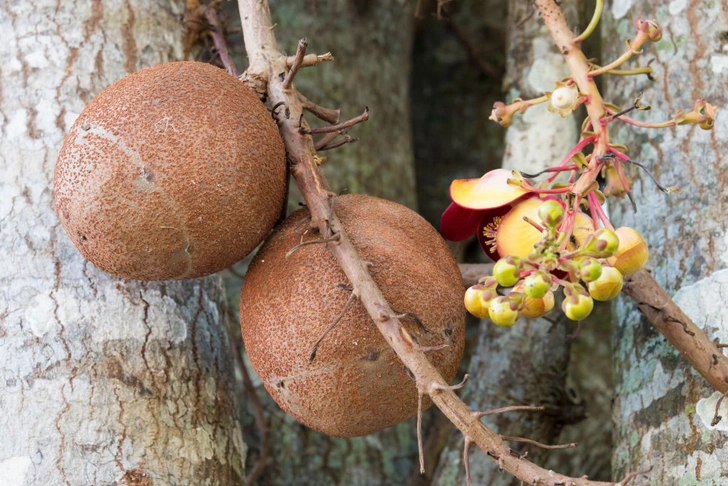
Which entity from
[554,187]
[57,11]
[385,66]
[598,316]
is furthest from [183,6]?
[598,316]

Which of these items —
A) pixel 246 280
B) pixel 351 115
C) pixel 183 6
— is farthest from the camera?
pixel 351 115

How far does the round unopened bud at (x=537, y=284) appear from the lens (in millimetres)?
926

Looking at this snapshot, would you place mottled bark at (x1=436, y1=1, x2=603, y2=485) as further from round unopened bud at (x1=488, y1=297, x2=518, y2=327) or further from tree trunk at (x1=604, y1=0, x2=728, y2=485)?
round unopened bud at (x1=488, y1=297, x2=518, y2=327)

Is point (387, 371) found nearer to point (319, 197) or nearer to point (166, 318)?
point (319, 197)

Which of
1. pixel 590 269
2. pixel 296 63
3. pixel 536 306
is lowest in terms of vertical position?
pixel 536 306

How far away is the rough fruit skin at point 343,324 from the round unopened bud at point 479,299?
0.37ft

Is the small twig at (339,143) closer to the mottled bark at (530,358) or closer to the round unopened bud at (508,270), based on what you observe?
the round unopened bud at (508,270)

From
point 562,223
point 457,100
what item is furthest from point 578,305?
point 457,100

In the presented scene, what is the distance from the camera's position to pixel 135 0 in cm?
166

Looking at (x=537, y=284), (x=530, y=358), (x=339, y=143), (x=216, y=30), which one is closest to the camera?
(x=537, y=284)

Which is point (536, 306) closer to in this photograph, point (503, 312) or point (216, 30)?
point (503, 312)

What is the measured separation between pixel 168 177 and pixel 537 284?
54 centimetres

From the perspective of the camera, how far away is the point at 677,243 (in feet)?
4.80

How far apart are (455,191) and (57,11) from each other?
0.93 meters
